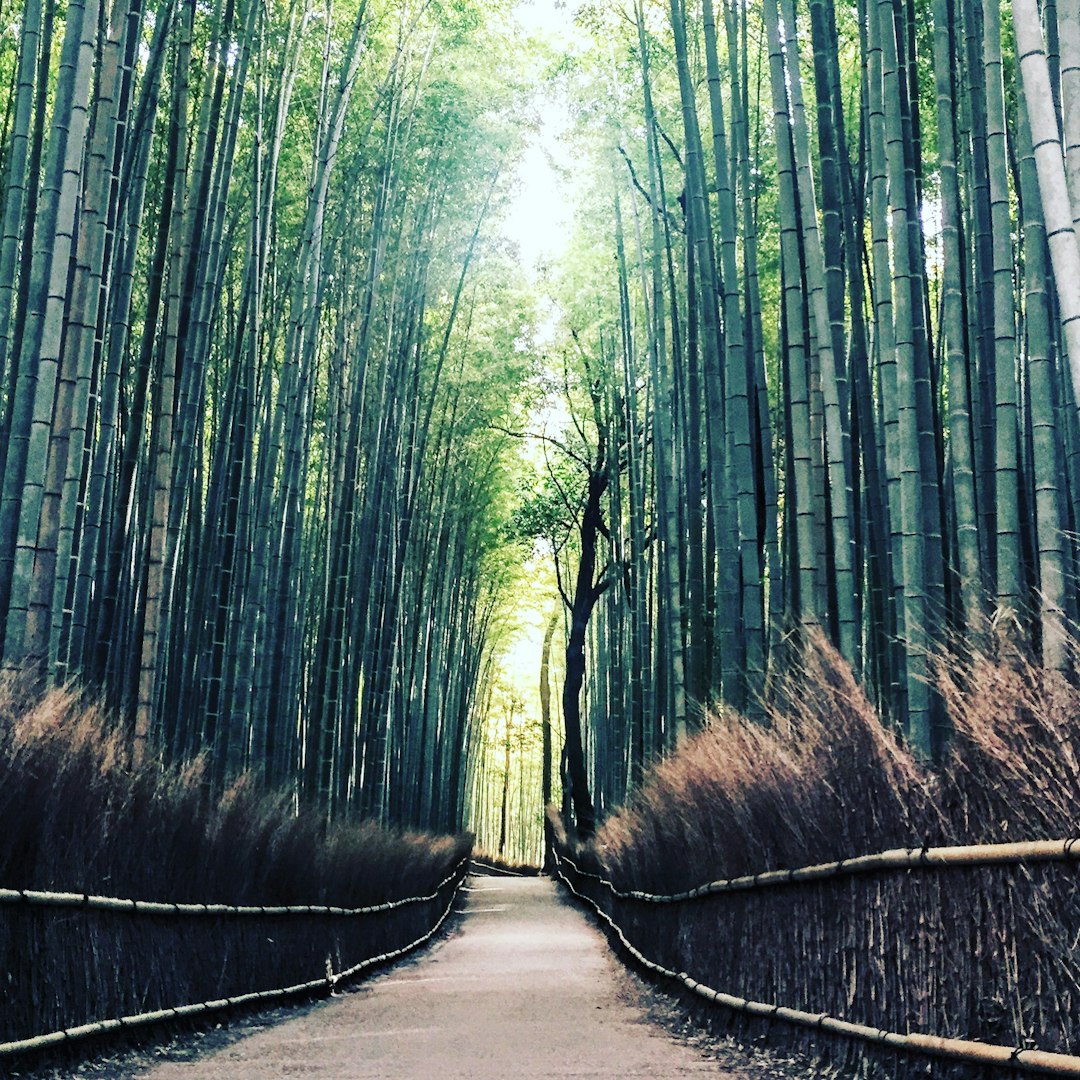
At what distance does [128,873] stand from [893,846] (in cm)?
201

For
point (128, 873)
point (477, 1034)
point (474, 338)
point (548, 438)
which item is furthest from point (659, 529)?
point (548, 438)

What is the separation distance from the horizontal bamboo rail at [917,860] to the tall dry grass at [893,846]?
2 centimetres

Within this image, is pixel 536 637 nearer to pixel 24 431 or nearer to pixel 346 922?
pixel 346 922

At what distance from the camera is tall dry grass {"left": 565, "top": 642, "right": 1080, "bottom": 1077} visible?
2250 millimetres

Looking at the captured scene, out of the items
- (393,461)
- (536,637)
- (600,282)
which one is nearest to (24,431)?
(393,461)

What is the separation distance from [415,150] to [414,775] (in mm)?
7028

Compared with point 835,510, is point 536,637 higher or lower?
higher

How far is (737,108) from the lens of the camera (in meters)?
5.26

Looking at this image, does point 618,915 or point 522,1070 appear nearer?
point 522,1070

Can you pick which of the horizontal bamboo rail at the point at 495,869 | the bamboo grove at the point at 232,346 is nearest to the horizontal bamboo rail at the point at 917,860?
the bamboo grove at the point at 232,346

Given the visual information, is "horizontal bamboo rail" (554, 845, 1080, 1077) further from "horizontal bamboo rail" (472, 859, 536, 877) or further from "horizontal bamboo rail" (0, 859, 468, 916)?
"horizontal bamboo rail" (472, 859, 536, 877)

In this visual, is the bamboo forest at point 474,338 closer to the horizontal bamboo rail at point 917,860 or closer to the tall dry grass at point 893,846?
the tall dry grass at point 893,846

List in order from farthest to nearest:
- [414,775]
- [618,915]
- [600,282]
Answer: [414,775]
[600,282]
[618,915]

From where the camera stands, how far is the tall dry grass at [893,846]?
2.25 meters
